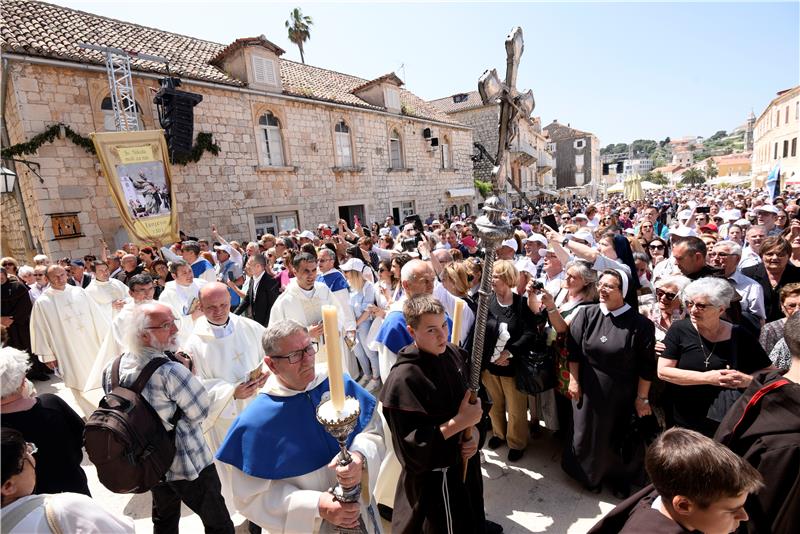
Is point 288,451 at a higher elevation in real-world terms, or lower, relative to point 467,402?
lower

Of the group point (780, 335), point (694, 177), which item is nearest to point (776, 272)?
point (780, 335)

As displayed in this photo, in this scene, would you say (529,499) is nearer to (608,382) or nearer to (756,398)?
(608,382)

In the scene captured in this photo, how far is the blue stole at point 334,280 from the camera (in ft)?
17.1

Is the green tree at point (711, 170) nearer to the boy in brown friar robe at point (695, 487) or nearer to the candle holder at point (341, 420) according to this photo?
the boy in brown friar robe at point (695, 487)

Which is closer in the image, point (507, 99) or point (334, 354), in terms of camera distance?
point (334, 354)

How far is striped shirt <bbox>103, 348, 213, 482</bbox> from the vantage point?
2324 mm

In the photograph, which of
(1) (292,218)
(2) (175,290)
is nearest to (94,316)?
(2) (175,290)

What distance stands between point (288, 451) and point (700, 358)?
8.42 feet

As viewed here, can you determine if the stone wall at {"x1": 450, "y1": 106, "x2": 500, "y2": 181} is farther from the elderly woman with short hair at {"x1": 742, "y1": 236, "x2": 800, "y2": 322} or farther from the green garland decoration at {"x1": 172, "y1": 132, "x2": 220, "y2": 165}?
the elderly woman with short hair at {"x1": 742, "y1": 236, "x2": 800, "y2": 322}

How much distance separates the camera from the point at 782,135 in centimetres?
3709

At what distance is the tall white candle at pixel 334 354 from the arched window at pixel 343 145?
16638 mm

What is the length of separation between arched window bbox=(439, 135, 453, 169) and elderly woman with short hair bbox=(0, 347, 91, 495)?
74.1ft

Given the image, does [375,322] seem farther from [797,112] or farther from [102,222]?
[797,112]

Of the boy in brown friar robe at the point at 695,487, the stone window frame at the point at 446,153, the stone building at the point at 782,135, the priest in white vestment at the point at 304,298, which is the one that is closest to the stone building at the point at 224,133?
the stone window frame at the point at 446,153
